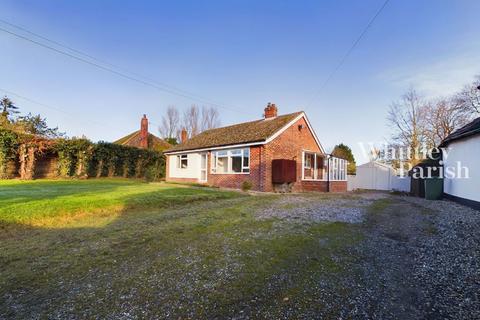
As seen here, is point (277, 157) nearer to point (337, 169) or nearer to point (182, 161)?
point (337, 169)

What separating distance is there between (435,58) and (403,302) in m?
13.3

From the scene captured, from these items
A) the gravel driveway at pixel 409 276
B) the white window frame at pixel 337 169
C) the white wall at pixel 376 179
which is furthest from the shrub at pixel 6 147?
the white wall at pixel 376 179

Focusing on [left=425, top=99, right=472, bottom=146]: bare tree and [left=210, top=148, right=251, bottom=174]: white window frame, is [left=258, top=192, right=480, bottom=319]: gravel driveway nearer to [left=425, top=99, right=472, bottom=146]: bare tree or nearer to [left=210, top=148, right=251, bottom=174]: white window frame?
[left=210, top=148, right=251, bottom=174]: white window frame

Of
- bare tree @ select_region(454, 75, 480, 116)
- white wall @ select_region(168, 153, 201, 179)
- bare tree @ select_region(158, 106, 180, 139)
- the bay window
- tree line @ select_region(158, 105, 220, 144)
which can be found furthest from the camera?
bare tree @ select_region(158, 106, 180, 139)

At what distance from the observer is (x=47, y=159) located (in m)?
19.0

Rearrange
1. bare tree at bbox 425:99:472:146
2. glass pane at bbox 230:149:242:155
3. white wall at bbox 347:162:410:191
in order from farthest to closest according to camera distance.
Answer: white wall at bbox 347:162:410:191
bare tree at bbox 425:99:472:146
glass pane at bbox 230:149:242:155

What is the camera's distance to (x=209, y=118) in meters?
48.0

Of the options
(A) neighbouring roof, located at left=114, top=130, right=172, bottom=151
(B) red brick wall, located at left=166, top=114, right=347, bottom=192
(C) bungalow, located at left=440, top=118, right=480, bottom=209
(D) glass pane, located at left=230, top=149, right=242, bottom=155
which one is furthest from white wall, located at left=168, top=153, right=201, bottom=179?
(C) bungalow, located at left=440, top=118, right=480, bottom=209

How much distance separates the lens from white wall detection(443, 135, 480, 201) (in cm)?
917

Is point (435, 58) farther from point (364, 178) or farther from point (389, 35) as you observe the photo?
point (364, 178)

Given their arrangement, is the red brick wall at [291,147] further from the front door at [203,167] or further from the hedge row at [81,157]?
the hedge row at [81,157]

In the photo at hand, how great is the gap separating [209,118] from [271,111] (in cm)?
2987

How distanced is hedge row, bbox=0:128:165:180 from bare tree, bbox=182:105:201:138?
2210cm

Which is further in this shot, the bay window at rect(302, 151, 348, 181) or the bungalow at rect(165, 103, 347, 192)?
the bay window at rect(302, 151, 348, 181)
